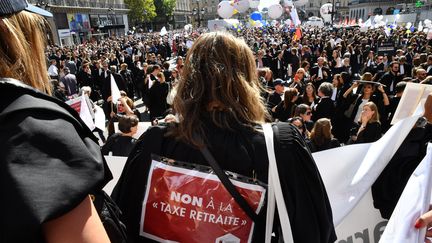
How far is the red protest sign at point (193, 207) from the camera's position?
1418 millimetres

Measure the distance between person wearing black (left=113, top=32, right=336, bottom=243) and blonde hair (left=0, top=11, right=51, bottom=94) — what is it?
0.64 m

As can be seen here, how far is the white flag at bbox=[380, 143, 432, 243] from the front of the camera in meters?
2.08

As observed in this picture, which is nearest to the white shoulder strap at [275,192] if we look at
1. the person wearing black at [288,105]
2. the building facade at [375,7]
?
the person wearing black at [288,105]

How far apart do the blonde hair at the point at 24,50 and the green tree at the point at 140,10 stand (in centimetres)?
6984

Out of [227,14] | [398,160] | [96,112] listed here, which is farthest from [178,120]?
[227,14]

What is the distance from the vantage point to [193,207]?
145 cm

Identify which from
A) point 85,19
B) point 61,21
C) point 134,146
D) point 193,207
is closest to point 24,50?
point 134,146

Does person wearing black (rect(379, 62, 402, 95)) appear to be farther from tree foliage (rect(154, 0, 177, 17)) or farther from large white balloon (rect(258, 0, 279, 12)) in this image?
tree foliage (rect(154, 0, 177, 17))

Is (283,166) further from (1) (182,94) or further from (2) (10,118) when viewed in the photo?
(2) (10,118)

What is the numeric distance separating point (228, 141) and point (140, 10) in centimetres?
7001

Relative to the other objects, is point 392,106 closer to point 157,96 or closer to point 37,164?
point 157,96

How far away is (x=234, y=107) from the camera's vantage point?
1455mm

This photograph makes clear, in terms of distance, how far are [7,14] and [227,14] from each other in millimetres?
25244

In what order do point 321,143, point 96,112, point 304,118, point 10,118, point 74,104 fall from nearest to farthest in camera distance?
point 10,118, point 321,143, point 74,104, point 304,118, point 96,112
